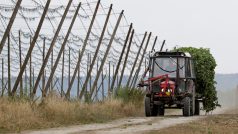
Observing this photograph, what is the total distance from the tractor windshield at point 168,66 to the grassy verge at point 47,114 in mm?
2969

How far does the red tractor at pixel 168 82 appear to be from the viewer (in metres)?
29.9

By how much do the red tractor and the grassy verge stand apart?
6.69ft

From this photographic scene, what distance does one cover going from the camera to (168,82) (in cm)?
2994

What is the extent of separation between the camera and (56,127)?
838 inches

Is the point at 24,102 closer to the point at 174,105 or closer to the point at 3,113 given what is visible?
the point at 3,113

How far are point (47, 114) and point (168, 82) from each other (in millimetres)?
8718

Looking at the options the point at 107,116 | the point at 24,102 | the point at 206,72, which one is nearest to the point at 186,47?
the point at 206,72

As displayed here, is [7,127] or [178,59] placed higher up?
[178,59]

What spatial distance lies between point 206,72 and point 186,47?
2.25 metres

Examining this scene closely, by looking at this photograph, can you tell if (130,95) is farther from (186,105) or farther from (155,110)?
(186,105)

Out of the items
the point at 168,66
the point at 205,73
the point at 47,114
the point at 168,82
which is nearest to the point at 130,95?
the point at 205,73

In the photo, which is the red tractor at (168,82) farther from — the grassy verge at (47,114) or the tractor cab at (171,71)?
the grassy verge at (47,114)

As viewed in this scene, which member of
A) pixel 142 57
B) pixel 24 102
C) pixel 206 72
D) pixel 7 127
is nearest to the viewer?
pixel 7 127

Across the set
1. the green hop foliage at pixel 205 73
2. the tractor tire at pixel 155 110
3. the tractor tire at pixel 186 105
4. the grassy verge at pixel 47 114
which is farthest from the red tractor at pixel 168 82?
the green hop foliage at pixel 205 73
